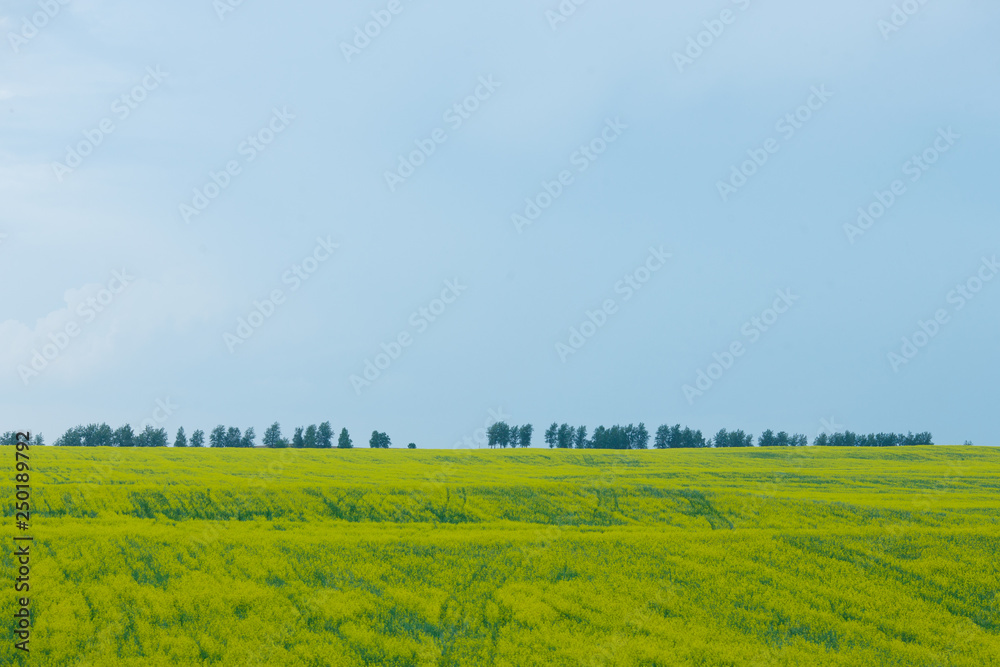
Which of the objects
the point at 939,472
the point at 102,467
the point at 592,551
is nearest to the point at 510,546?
the point at 592,551

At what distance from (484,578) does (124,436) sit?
15362 cm

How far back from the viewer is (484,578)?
81.8 feet

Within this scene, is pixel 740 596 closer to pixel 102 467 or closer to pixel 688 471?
→ pixel 688 471

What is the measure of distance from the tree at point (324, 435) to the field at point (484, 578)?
123152mm

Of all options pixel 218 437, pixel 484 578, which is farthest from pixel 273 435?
pixel 484 578

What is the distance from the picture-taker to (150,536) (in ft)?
88.7

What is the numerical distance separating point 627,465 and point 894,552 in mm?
43211

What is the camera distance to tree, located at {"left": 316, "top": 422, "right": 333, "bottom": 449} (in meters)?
162

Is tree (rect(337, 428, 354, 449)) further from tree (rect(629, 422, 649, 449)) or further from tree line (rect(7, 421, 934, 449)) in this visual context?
tree (rect(629, 422, 649, 449))

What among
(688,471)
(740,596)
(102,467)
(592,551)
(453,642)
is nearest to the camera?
(453,642)

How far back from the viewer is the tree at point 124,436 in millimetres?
150375

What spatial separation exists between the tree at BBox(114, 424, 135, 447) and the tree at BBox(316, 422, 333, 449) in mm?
40932

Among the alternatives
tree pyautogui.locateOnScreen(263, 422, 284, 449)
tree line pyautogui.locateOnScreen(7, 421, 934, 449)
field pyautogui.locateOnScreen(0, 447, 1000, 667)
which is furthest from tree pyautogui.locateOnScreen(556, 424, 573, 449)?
field pyautogui.locateOnScreen(0, 447, 1000, 667)

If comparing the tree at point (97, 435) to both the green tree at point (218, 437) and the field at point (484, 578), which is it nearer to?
the green tree at point (218, 437)
